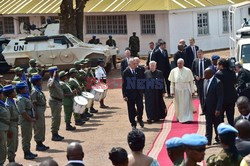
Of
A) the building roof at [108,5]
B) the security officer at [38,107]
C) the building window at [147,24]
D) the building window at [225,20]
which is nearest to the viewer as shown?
the security officer at [38,107]

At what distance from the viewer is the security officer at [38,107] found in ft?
54.4

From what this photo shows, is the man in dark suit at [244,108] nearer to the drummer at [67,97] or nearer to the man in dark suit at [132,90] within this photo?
the man in dark suit at [132,90]

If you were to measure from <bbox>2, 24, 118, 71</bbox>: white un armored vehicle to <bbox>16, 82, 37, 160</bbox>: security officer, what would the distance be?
47.9 ft

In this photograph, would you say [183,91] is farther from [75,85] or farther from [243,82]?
[75,85]

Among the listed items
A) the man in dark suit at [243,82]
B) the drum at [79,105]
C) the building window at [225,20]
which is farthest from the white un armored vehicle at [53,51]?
the man in dark suit at [243,82]

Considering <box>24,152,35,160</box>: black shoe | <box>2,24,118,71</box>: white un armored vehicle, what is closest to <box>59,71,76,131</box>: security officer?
<box>24,152,35,160</box>: black shoe

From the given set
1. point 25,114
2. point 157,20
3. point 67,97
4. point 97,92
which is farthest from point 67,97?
point 157,20

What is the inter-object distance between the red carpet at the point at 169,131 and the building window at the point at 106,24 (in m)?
17.3

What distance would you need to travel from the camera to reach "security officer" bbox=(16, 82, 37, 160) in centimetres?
1570

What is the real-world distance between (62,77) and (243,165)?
11389 millimetres

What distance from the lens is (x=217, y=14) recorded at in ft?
124

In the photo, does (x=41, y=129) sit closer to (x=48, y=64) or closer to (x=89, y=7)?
(x=48, y=64)

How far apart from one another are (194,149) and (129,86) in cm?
1024

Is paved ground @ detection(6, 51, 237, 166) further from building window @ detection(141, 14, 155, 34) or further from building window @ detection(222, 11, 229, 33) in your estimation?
building window @ detection(222, 11, 229, 33)
